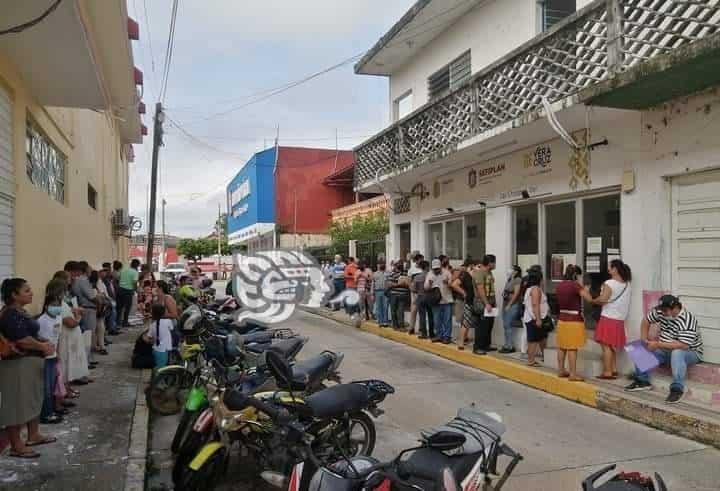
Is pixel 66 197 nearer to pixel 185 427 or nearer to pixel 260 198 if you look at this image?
pixel 185 427

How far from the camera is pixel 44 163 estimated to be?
9102mm

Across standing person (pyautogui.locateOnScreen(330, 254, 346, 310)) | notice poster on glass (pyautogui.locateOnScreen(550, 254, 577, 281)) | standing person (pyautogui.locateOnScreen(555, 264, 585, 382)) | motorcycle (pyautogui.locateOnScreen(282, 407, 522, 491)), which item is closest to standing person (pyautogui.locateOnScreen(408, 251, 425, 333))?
notice poster on glass (pyautogui.locateOnScreen(550, 254, 577, 281))

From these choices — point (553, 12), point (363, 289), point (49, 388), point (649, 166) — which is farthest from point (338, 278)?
point (49, 388)

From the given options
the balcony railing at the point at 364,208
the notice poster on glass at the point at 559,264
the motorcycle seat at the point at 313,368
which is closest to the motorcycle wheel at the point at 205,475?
Result: the motorcycle seat at the point at 313,368

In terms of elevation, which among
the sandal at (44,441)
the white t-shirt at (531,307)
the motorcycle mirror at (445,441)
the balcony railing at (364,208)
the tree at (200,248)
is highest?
the balcony railing at (364,208)

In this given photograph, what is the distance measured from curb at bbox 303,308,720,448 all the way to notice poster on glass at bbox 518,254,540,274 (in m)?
1.93

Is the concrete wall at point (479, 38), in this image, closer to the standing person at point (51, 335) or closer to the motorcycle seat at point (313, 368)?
the motorcycle seat at point (313, 368)

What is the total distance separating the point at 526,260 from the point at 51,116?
8641 millimetres

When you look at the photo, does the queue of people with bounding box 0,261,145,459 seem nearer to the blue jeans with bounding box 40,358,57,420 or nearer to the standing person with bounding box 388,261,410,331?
the blue jeans with bounding box 40,358,57,420

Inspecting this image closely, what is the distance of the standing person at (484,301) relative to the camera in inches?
381

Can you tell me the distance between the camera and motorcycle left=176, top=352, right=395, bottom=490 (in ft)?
13.1

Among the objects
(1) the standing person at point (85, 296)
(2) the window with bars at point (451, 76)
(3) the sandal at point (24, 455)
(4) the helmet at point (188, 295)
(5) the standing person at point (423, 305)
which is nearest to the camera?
(3) the sandal at point (24, 455)

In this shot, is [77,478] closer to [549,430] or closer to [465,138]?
[549,430]

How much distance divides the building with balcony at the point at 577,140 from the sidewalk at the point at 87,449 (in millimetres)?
6594
